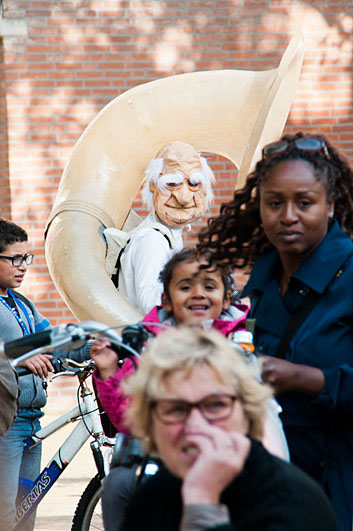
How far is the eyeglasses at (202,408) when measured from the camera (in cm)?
175

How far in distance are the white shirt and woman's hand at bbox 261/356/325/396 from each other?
1870mm

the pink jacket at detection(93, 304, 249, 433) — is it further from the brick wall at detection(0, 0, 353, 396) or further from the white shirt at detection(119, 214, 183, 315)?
the brick wall at detection(0, 0, 353, 396)

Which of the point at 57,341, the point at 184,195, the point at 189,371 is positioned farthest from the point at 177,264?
the point at 184,195

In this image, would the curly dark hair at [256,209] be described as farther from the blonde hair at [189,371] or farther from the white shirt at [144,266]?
the white shirt at [144,266]

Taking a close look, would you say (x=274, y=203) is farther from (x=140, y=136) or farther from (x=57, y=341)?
(x=140, y=136)

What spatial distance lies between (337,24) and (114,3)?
205 centimetres

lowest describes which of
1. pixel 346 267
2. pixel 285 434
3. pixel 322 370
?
pixel 285 434

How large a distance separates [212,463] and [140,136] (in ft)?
13.0

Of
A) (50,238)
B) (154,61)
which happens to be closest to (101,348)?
(50,238)

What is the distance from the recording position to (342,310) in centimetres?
235

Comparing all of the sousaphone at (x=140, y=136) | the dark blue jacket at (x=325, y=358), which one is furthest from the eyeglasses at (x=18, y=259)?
the dark blue jacket at (x=325, y=358)

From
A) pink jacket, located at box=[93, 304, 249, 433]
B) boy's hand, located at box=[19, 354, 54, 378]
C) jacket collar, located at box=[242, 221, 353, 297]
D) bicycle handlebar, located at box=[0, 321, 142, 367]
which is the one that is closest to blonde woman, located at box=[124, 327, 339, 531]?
bicycle handlebar, located at box=[0, 321, 142, 367]

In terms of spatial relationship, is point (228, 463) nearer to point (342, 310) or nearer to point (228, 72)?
point (342, 310)

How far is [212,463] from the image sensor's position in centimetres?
168
